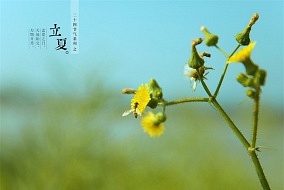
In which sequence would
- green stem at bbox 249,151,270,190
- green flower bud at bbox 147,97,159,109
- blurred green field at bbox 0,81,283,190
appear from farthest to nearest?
1. blurred green field at bbox 0,81,283,190
2. green flower bud at bbox 147,97,159,109
3. green stem at bbox 249,151,270,190

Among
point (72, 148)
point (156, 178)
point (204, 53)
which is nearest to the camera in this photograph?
point (204, 53)

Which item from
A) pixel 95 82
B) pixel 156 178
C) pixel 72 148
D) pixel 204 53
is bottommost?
pixel 156 178

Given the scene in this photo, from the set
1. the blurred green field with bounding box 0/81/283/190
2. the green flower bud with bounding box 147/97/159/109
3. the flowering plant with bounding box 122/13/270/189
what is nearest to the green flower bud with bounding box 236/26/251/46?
the flowering plant with bounding box 122/13/270/189

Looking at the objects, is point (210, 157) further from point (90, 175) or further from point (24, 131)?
point (24, 131)

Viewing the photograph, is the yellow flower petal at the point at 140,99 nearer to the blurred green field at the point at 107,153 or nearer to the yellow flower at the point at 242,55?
the yellow flower at the point at 242,55

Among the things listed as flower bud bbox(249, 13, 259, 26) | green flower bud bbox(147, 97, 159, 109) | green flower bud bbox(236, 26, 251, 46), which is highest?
flower bud bbox(249, 13, 259, 26)

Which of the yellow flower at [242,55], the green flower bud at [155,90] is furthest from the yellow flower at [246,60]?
the green flower bud at [155,90]

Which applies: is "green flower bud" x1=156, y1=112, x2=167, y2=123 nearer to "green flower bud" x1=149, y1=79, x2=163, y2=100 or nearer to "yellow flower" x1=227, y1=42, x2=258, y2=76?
"green flower bud" x1=149, y1=79, x2=163, y2=100

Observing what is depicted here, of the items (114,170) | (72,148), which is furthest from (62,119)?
(114,170)
